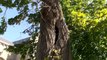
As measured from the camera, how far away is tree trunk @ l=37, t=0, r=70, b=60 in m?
8.90

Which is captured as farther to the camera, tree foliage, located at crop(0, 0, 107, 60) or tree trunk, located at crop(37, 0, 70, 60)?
tree foliage, located at crop(0, 0, 107, 60)

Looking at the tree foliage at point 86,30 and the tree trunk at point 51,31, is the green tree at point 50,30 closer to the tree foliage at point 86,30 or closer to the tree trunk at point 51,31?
the tree trunk at point 51,31

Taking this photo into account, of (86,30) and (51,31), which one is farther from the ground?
(51,31)

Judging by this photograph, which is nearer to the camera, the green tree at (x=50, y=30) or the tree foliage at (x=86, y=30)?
the green tree at (x=50, y=30)

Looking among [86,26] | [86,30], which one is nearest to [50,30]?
[86,26]

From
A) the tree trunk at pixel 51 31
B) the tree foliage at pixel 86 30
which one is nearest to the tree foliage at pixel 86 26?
the tree foliage at pixel 86 30

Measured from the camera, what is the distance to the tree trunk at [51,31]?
8898 mm

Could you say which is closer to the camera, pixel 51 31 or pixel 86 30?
pixel 51 31

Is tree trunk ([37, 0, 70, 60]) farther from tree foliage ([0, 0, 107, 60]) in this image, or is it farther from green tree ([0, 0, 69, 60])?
tree foliage ([0, 0, 107, 60])

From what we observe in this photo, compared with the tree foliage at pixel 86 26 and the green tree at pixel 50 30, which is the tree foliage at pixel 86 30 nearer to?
the tree foliage at pixel 86 26

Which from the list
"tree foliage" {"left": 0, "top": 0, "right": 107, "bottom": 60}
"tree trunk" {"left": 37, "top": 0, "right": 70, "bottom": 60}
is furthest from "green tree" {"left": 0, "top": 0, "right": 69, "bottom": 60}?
"tree foliage" {"left": 0, "top": 0, "right": 107, "bottom": 60}

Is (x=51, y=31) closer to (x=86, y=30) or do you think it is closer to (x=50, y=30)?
(x=50, y=30)

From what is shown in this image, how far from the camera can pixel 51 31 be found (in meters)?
9.23

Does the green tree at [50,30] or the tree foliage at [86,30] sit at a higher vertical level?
the green tree at [50,30]
